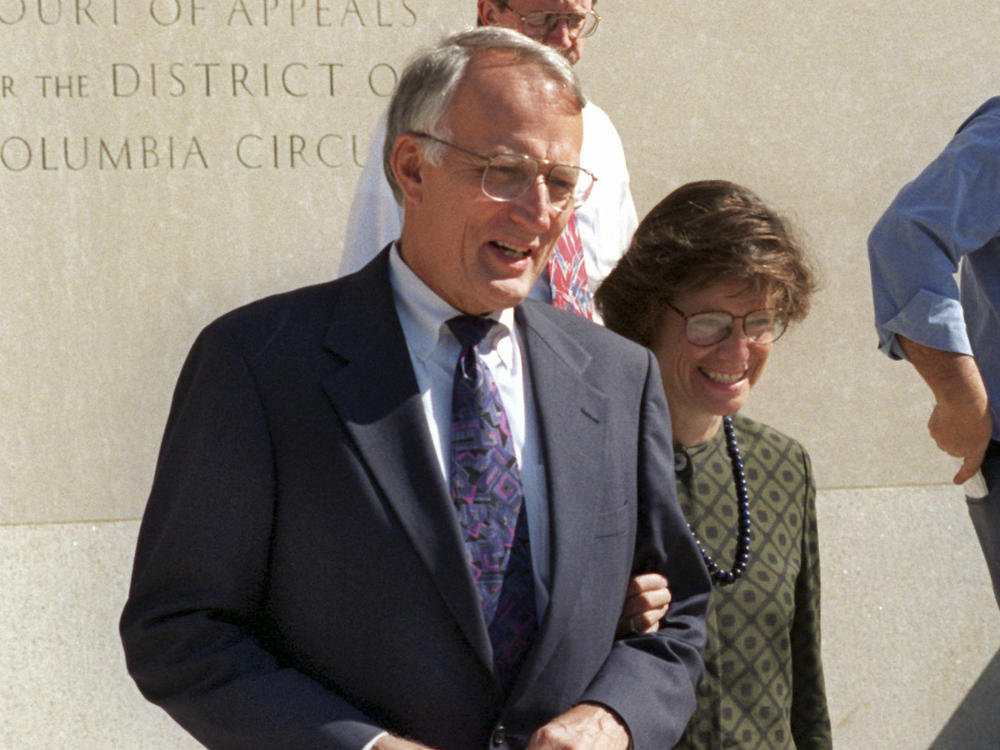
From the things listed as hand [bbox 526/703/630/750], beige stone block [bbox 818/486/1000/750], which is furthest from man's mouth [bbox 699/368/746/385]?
beige stone block [bbox 818/486/1000/750]

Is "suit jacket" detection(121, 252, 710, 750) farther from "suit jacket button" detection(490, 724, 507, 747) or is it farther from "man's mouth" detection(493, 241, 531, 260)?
"man's mouth" detection(493, 241, 531, 260)

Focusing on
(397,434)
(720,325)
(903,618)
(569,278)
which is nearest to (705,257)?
(720,325)

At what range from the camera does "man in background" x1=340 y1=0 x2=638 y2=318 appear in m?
3.38

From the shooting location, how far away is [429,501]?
210 centimetres

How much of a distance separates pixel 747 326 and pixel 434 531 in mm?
926

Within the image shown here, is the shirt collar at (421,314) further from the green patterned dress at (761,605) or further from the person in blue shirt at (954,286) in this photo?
the person in blue shirt at (954,286)

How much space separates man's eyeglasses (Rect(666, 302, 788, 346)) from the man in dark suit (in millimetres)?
475

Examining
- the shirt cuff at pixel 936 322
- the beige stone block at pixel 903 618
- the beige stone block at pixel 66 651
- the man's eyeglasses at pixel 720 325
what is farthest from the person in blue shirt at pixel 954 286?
the beige stone block at pixel 66 651

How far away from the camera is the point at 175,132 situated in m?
4.95

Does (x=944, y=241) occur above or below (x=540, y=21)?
below

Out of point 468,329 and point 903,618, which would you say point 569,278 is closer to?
point 468,329

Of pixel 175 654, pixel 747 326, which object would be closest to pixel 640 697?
pixel 175 654

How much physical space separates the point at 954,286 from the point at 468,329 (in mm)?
1348

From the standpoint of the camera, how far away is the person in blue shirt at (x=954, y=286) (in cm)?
320
